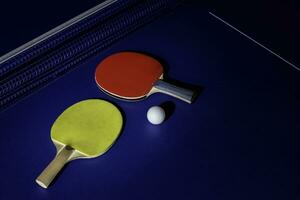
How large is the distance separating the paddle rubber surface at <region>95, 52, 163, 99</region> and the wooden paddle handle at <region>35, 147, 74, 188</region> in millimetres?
290

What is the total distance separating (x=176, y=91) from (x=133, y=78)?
177 mm

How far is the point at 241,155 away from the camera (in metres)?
1.38

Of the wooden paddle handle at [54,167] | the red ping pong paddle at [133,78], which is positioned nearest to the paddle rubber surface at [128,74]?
the red ping pong paddle at [133,78]

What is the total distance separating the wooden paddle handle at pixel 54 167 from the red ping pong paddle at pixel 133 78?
290mm

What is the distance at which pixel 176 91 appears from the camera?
1476 mm

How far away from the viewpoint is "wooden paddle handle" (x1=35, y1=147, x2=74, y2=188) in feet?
4.14

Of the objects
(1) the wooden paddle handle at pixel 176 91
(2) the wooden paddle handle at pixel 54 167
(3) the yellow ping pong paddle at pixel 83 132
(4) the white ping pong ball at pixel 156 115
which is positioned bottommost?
(2) the wooden paddle handle at pixel 54 167

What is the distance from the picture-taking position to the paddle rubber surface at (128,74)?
1.51 meters

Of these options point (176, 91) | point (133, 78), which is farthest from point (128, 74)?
point (176, 91)

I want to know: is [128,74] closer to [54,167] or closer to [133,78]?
[133,78]

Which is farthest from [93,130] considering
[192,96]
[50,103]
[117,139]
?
[192,96]

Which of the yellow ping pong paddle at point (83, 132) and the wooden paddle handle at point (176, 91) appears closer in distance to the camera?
the yellow ping pong paddle at point (83, 132)

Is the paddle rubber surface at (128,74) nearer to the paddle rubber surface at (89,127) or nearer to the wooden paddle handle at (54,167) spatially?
the paddle rubber surface at (89,127)

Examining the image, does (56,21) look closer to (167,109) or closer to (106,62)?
(106,62)
